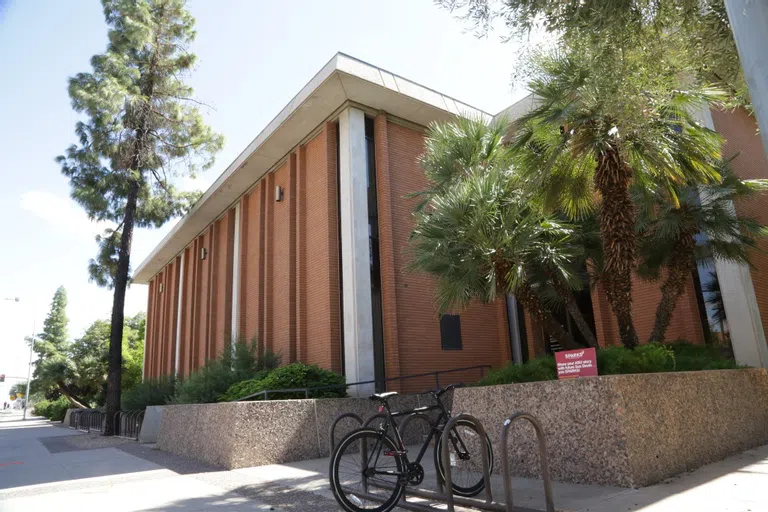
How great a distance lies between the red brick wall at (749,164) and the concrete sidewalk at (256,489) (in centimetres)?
652

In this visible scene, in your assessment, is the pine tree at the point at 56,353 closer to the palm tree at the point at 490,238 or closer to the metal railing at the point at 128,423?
the metal railing at the point at 128,423

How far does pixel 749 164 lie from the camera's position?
48.5 ft

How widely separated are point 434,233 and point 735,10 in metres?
6.51

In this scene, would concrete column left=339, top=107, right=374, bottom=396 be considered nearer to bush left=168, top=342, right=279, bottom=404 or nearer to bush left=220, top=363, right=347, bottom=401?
bush left=220, top=363, right=347, bottom=401

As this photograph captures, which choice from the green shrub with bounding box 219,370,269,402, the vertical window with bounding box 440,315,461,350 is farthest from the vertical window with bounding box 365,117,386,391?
the green shrub with bounding box 219,370,269,402

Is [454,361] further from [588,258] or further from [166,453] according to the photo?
[166,453]

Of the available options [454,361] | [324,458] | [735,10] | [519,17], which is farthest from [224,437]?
[735,10]

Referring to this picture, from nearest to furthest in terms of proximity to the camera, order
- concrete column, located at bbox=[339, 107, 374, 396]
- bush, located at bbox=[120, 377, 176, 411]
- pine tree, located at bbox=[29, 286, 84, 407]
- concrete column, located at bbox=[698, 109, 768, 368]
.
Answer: concrete column, located at bbox=[698, 109, 768, 368] < concrete column, located at bbox=[339, 107, 374, 396] < bush, located at bbox=[120, 377, 176, 411] < pine tree, located at bbox=[29, 286, 84, 407]

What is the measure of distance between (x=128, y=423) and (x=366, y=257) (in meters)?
11.3

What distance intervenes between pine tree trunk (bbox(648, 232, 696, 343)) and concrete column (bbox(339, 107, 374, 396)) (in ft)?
22.7

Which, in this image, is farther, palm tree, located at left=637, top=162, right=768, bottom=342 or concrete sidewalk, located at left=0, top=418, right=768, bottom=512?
palm tree, located at left=637, top=162, right=768, bottom=342

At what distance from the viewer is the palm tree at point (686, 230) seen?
30.6 ft

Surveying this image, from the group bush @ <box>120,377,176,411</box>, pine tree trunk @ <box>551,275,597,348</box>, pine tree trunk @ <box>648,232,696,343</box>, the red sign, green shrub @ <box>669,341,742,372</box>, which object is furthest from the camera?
bush @ <box>120,377,176,411</box>

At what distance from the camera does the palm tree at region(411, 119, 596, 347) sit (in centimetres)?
898
